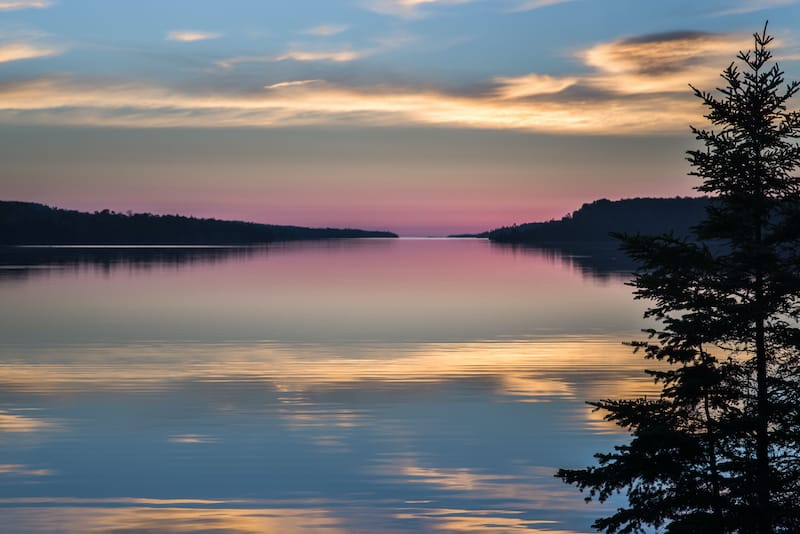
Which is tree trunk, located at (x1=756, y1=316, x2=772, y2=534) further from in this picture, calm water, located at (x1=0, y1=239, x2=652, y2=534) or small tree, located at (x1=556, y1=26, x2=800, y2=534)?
calm water, located at (x1=0, y1=239, x2=652, y2=534)

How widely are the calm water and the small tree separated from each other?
3.41 metres

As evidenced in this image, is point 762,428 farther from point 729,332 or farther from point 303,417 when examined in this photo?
point 303,417

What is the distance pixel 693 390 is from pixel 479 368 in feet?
70.3

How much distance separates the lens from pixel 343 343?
44.4 m

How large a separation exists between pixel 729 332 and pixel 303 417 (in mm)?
14403

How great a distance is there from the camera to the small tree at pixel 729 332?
49.4 ft

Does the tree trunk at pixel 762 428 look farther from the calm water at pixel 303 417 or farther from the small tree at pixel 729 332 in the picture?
the calm water at pixel 303 417

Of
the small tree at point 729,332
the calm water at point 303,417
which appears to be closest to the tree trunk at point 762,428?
the small tree at point 729,332

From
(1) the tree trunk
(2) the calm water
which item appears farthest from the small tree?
(2) the calm water

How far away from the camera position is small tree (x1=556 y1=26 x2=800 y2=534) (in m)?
15.1

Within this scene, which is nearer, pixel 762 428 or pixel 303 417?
pixel 762 428

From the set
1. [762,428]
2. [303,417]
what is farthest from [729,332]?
[303,417]

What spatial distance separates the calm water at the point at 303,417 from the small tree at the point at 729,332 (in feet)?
11.2

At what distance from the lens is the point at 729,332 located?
15531 mm
